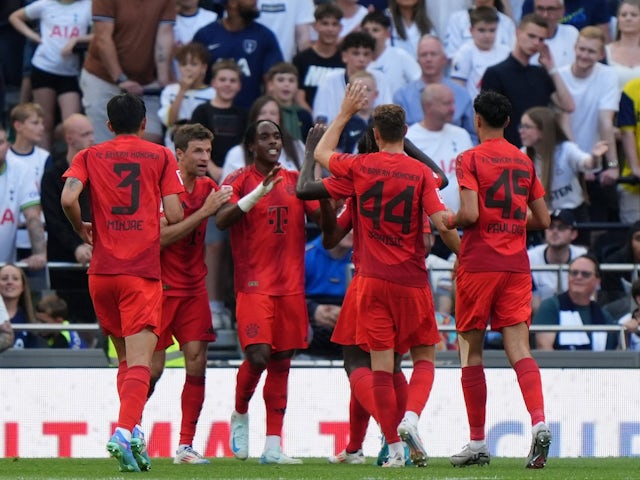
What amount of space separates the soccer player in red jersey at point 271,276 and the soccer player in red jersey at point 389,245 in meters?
1.13

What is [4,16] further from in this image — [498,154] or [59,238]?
[498,154]

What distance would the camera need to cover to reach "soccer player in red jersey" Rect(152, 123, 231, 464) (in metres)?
11.4

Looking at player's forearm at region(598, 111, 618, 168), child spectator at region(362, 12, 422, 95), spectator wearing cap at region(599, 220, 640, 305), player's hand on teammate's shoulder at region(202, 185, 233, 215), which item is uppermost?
child spectator at region(362, 12, 422, 95)

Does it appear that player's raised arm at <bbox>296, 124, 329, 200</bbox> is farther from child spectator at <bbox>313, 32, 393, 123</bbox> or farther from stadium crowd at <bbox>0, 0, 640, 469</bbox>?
child spectator at <bbox>313, 32, 393, 123</bbox>

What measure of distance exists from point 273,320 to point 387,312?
4.50 ft

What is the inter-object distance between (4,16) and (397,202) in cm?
913

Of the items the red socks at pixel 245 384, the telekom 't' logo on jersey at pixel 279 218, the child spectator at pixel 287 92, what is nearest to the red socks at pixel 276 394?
the red socks at pixel 245 384

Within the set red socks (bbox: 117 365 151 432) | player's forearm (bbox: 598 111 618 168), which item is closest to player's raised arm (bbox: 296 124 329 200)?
red socks (bbox: 117 365 151 432)

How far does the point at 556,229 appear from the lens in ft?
47.6

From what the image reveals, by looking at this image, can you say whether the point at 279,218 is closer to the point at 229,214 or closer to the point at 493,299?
the point at 229,214

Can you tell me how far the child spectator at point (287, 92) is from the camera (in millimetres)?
15555

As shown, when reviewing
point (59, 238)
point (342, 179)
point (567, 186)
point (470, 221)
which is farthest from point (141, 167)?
point (567, 186)

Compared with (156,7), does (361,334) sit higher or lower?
lower

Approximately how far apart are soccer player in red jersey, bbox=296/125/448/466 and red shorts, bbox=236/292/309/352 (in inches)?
20.5
